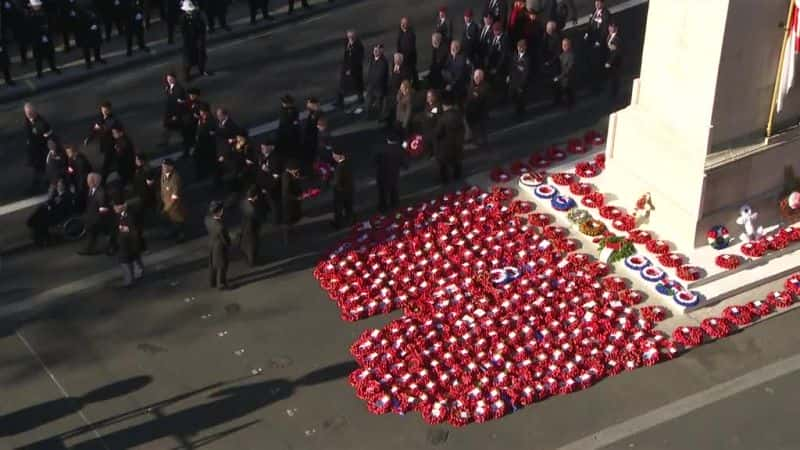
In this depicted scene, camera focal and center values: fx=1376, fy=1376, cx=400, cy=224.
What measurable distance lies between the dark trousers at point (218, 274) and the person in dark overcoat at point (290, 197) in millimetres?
1479

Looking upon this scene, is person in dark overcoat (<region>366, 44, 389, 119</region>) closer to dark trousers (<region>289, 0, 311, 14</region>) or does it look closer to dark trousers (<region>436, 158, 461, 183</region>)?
dark trousers (<region>436, 158, 461, 183</region>)

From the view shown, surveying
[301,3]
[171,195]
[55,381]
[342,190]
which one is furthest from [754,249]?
[301,3]

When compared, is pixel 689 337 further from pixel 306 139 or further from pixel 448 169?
pixel 306 139

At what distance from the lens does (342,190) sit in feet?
71.6

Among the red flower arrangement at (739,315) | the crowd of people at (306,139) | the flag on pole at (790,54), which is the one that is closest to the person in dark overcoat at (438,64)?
the crowd of people at (306,139)

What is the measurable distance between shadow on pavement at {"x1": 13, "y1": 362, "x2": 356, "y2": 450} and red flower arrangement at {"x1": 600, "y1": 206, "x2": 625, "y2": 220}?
5259 mm

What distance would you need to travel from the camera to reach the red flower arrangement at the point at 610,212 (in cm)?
2195

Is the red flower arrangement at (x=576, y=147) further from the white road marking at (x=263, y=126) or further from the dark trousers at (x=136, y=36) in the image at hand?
the dark trousers at (x=136, y=36)

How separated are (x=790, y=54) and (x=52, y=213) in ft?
38.3

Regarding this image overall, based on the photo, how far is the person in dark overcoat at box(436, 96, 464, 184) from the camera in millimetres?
22891

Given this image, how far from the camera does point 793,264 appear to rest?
68.6 feet

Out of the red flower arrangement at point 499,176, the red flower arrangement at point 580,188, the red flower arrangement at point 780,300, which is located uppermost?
the red flower arrangement at point 580,188

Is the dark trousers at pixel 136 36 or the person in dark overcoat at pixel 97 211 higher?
the dark trousers at pixel 136 36

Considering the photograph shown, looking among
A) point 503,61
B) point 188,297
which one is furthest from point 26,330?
point 503,61
